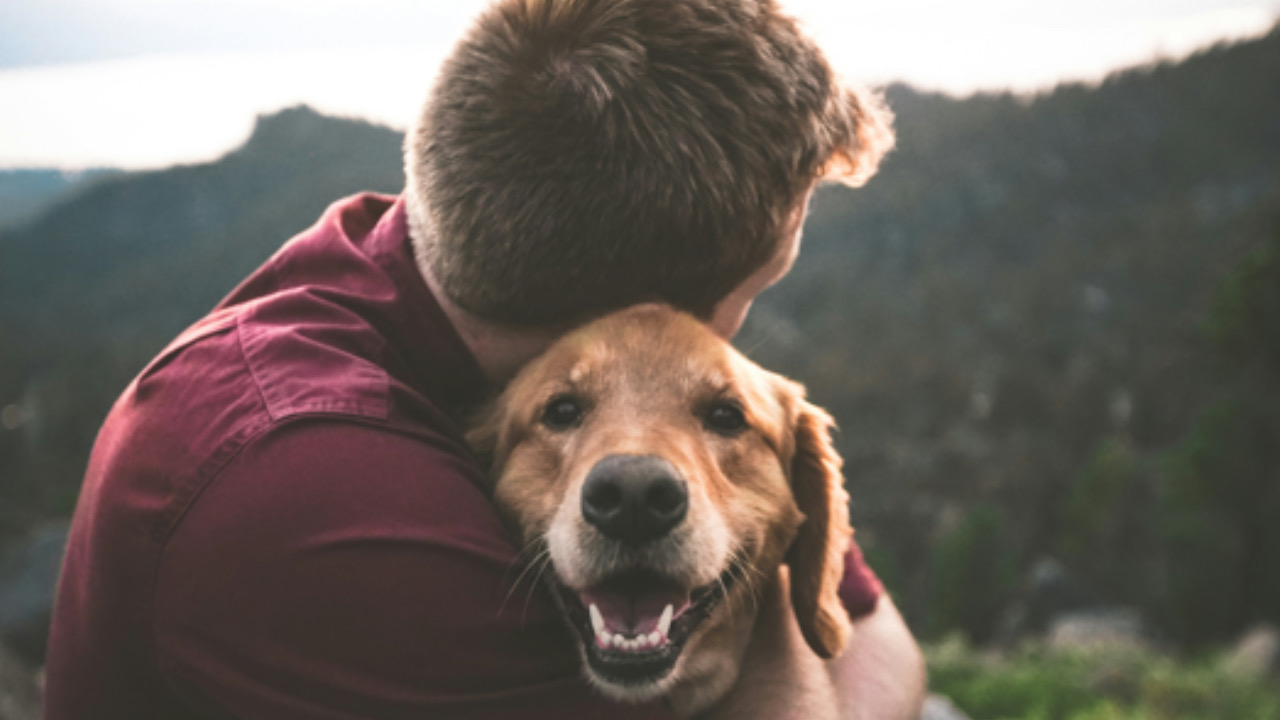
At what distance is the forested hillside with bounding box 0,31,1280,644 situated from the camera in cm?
3269

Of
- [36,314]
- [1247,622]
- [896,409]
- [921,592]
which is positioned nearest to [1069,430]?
[896,409]

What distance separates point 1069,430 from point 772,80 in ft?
323

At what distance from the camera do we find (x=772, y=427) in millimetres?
3129

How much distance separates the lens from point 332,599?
6.27 feet

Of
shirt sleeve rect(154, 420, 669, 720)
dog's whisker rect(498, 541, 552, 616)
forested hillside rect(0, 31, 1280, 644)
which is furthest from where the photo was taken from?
forested hillside rect(0, 31, 1280, 644)

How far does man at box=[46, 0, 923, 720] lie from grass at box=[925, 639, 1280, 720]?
1286 centimetres

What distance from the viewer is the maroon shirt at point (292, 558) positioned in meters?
1.92

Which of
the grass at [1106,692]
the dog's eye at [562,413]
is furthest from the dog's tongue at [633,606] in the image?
the grass at [1106,692]

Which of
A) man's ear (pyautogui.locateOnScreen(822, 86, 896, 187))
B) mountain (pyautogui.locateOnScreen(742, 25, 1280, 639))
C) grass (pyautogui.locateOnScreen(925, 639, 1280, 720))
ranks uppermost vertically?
man's ear (pyautogui.locateOnScreen(822, 86, 896, 187))

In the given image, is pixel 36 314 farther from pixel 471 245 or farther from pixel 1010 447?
pixel 1010 447

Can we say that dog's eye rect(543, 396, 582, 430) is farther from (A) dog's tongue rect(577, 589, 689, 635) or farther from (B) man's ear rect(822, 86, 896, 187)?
(B) man's ear rect(822, 86, 896, 187)

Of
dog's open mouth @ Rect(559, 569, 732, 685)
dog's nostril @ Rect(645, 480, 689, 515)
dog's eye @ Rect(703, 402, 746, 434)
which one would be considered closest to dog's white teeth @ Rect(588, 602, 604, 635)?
dog's open mouth @ Rect(559, 569, 732, 685)

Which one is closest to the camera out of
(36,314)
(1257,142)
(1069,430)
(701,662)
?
(701,662)

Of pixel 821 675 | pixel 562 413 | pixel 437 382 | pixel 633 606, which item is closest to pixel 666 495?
pixel 633 606
